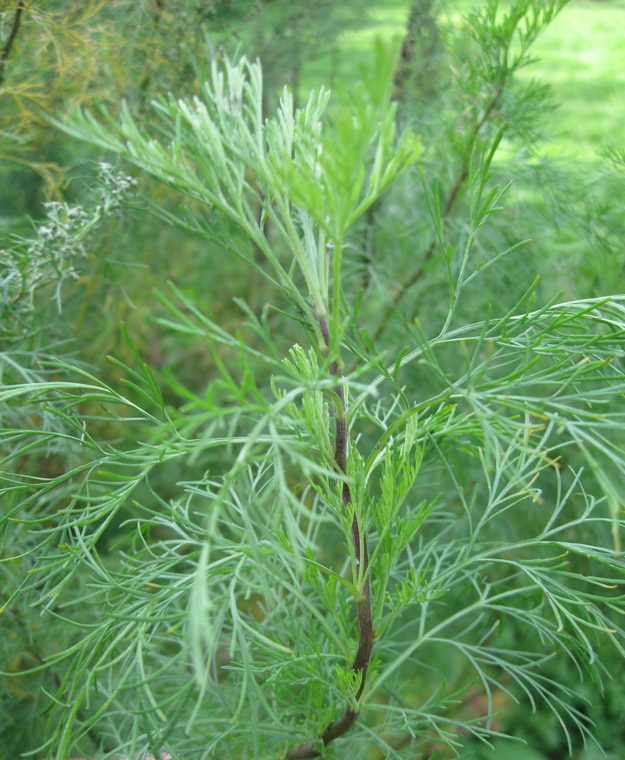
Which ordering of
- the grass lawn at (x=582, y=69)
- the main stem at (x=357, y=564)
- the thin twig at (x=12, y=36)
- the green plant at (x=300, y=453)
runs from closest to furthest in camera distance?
the green plant at (x=300, y=453), the main stem at (x=357, y=564), the thin twig at (x=12, y=36), the grass lawn at (x=582, y=69)

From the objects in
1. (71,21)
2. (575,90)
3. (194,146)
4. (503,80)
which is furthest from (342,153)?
(575,90)

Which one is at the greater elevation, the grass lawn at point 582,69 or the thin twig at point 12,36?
the thin twig at point 12,36

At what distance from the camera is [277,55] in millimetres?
1377

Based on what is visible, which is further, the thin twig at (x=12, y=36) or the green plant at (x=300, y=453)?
the thin twig at (x=12, y=36)

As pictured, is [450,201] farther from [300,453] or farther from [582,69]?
[582,69]

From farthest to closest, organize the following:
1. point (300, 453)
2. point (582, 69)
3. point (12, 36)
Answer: point (582, 69), point (12, 36), point (300, 453)

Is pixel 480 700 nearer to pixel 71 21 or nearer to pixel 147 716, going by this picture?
pixel 147 716

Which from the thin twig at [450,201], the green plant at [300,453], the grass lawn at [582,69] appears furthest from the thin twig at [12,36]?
the grass lawn at [582,69]

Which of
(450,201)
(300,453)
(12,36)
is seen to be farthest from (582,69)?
(300,453)

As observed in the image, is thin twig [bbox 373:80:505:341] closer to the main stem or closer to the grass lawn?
the main stem

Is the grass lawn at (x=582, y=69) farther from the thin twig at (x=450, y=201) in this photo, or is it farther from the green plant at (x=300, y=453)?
the green plant at (x=300, y=453)

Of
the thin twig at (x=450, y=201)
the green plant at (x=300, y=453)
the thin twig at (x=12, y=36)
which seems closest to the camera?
the green plant at (x=300, y=453)

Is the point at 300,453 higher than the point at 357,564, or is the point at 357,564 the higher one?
the point at 300,453

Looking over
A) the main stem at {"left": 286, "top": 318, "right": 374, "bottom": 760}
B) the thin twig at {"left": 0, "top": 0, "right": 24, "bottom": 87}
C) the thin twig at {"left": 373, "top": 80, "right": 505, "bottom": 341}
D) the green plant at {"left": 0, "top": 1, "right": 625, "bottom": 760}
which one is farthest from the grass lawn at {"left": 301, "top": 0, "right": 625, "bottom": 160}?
the main stem at {"left": 286, "top": 318, "right": 374, "bottom": 760}
